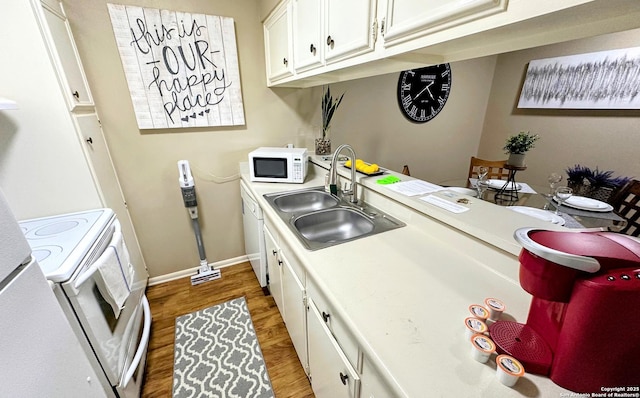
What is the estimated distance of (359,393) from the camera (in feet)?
2.48

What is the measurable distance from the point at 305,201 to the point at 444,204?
0.98 meters

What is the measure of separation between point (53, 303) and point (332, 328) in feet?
2.72

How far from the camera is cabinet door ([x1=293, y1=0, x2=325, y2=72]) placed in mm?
1233

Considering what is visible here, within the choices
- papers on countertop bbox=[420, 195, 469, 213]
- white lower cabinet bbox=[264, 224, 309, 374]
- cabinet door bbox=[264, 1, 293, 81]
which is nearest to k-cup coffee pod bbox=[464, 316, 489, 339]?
papers on countertop bbox=[420, 195, 469, 213]

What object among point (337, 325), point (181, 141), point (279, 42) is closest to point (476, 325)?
point (337, 325)

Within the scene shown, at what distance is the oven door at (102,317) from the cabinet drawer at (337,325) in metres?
0.91

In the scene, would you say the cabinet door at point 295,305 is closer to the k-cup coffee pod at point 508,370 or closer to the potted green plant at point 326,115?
the k-cup coffee pod at point 508,370

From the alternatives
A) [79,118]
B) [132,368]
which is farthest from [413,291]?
[79,118]

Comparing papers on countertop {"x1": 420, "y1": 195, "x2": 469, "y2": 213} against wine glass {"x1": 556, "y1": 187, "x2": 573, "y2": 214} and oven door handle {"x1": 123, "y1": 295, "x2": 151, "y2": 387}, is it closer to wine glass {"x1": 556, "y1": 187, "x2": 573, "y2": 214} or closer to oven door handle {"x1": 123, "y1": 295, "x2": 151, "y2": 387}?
wine glass {"x1": 556, "y1": 187, "x2": 573, "y2": 214}

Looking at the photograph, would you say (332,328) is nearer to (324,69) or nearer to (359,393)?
(359,393)

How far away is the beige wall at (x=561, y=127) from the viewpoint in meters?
2.25

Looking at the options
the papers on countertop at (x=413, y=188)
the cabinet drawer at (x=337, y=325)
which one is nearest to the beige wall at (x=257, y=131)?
the papers on countertop at (x=413, y=188)

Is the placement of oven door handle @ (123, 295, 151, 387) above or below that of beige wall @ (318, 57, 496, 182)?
below

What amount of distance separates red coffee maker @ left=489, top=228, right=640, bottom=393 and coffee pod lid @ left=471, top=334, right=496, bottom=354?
0.04 metres
